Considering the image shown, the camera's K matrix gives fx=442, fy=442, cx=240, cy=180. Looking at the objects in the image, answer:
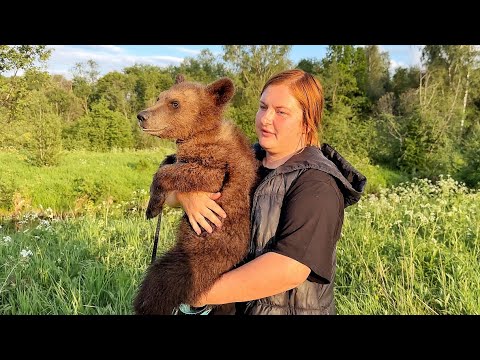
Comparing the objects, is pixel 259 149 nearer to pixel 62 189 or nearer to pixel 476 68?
pixel 62 189

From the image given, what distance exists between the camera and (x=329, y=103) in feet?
44.1

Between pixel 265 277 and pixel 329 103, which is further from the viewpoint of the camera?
pixel 329 103

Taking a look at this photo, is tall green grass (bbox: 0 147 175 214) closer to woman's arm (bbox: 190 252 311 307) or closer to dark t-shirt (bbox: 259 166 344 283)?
woman's arm (bbox: 190 252 311 307)

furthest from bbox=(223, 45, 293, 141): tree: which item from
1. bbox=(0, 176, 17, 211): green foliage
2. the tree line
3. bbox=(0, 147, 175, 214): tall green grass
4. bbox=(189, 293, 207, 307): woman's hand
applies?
bbox=(189, 293, 207, 307): woman's hand

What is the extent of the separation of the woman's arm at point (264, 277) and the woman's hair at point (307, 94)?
2.07ft

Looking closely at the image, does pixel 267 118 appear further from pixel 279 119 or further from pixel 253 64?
pixel 253 64

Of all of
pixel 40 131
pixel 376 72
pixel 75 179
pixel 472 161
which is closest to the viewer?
pixel 40 131

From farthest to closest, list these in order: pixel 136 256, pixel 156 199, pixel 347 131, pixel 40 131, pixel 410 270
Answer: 1. pixel 347 131
2. pixel 40 131
3. pixel 136 256
4. pixel 410 270
5. pixel 156 199

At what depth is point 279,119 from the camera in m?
2.00

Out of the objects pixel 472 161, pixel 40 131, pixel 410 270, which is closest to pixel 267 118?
pixel 410 270

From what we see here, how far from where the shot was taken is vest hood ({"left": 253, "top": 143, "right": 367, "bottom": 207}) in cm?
186

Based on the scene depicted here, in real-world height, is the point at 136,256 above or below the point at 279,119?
below

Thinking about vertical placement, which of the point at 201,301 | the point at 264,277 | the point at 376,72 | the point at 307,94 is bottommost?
the point at 201,301

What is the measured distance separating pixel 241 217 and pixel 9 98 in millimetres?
6163
